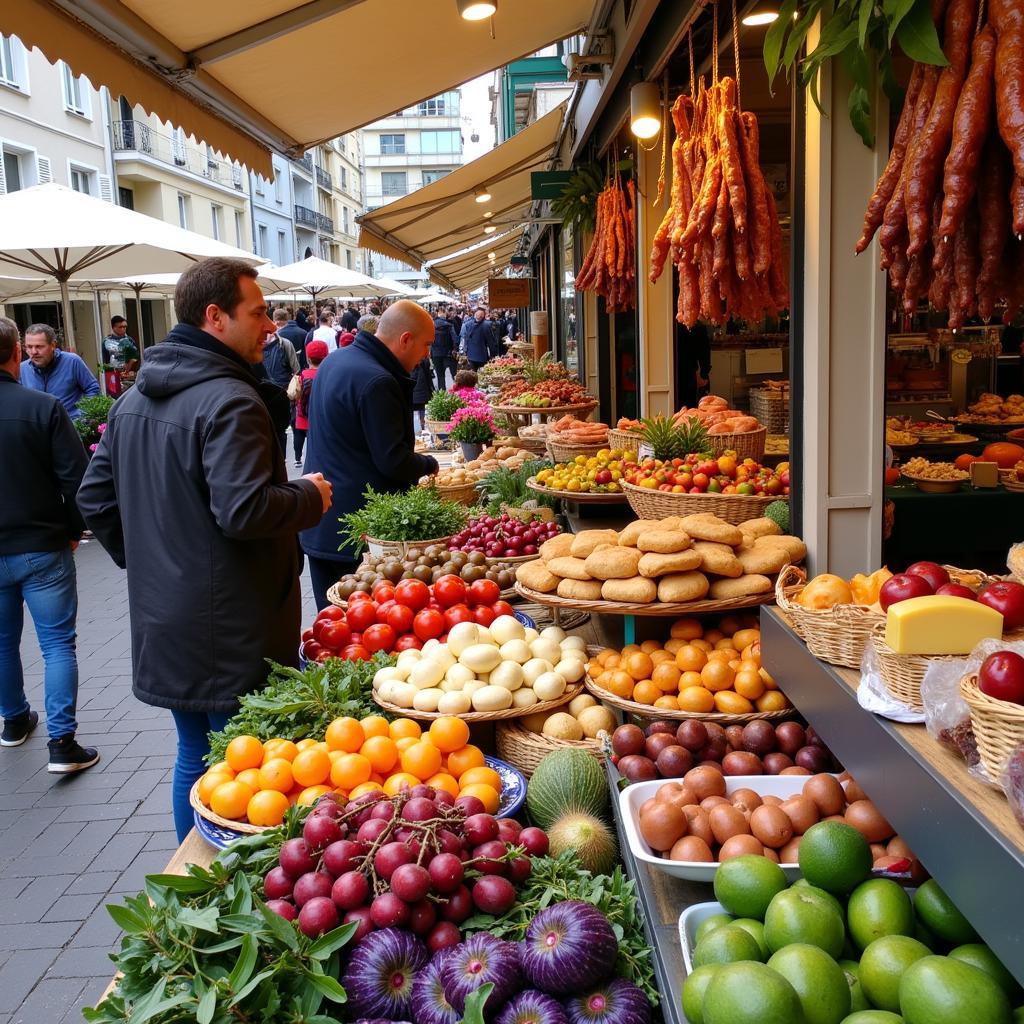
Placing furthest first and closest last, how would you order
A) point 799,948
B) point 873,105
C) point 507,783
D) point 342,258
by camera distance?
point 342,258 → point 873,105 → point 507,783 → point 799,948

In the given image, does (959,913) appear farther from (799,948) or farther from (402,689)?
(402,689)

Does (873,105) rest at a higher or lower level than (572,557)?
higher

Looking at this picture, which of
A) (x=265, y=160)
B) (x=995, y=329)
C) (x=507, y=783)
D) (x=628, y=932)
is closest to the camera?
(x=628, y=932)

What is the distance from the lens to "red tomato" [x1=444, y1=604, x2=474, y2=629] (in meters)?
3.68

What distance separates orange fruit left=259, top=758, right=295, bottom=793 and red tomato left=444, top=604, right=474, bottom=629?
108cm

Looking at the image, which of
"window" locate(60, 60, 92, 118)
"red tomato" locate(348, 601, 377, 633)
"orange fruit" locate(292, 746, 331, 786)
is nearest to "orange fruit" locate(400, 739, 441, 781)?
"orange fruit" locate(292, 746, 331, 786)

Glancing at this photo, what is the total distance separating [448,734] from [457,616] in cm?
87

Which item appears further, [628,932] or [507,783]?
[507,783]

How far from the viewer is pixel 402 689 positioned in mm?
3189

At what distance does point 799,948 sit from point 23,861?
3583 millimetres

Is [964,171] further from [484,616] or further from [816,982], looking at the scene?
[484,616]

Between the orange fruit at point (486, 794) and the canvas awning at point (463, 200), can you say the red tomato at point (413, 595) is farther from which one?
the canvas awning at point (463, 200)

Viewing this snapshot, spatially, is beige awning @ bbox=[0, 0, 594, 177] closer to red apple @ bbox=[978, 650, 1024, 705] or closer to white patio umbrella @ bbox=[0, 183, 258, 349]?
white patio umbrella @ bbox=[0, 183, 258, 349]

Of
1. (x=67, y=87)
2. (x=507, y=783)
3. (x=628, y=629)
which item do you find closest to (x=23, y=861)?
(x=507, y=783)
